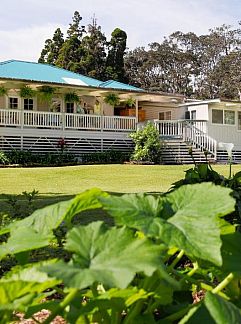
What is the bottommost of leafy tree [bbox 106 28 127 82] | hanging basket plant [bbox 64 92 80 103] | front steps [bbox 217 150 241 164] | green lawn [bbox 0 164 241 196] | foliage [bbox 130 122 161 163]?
green lawn [bbox 0 164 241 196]

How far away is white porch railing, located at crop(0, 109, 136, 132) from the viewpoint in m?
23.8

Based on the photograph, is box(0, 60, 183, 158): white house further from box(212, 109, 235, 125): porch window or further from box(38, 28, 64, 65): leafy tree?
box(38, 28, 64, 65): leafy tree

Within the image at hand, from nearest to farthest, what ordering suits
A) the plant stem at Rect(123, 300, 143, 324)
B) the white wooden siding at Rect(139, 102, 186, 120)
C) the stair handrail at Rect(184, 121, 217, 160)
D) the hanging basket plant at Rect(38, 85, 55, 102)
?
the plant stem at Rect(123, 300, 143, 324) < the hanging basket plant at Rect(38, 85, 55, 102) < the stair handrail at Rect(184, 121, 217, 160) < the white wooden siding at Rect(139, 102, 186, 120)

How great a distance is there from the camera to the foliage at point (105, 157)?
78.5 feet

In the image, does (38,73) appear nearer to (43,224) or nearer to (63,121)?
(63,121)

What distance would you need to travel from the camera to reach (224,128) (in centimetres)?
2850

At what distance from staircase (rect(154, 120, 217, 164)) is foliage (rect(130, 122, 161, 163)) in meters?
0.74

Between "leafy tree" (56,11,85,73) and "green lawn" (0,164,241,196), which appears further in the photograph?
"leafy tree" (56,11,85,73)

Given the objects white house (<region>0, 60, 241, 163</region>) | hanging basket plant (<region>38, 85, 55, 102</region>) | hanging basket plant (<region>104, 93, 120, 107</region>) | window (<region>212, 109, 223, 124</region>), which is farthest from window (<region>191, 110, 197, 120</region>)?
hanging basket plant (<region>38, 85, 55, 102</region>)

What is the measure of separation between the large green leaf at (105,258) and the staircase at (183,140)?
75.6 feet

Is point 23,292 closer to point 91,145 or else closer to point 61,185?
point 61,185

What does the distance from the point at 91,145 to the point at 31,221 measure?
24342mm

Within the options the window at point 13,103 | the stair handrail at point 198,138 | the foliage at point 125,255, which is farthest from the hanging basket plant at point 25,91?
the foliage at point 125,255

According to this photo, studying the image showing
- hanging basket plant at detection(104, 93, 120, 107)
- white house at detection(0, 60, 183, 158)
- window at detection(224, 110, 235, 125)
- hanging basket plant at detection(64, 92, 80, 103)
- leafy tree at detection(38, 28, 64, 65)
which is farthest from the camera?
leafy tree at detection(38, 28, 64, 65)
